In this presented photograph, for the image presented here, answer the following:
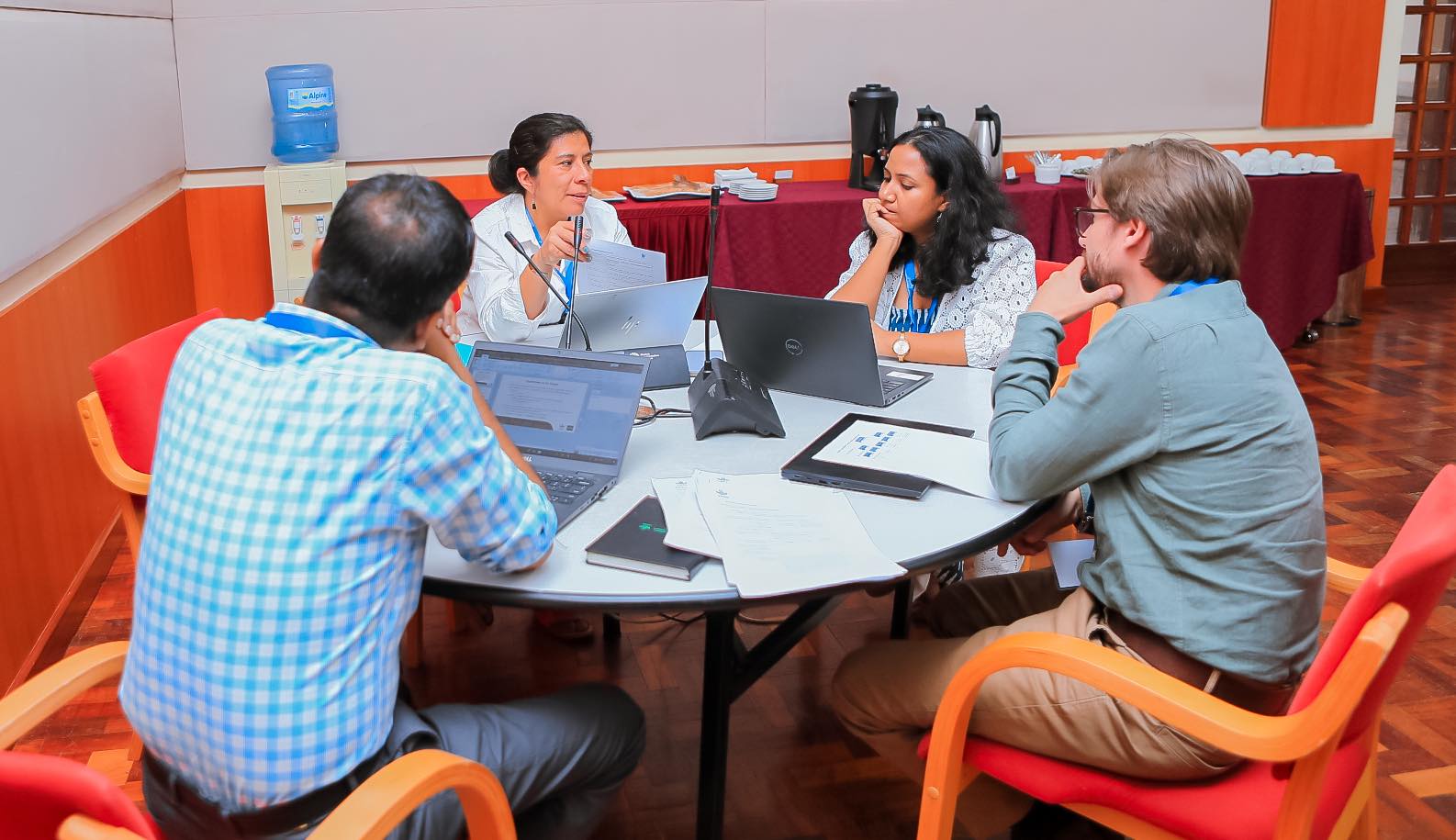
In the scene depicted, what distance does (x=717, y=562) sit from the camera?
162 centimetres

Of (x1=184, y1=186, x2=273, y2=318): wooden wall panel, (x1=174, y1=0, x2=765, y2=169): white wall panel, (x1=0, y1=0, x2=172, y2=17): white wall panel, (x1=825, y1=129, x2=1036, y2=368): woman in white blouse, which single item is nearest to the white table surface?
(x1=825, y1=129, x2=1036, y2=368): woman in white blouse

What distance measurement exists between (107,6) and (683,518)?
3207 mm

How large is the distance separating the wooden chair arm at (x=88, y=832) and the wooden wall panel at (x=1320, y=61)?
604cm

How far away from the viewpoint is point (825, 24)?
5.37m

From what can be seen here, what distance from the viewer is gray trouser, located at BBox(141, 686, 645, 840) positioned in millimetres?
1467

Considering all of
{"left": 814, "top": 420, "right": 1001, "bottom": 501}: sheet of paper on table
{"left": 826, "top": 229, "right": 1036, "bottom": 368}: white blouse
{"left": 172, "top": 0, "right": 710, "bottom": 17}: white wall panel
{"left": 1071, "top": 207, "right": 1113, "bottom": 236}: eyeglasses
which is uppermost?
{"left": 172, "top": 0, "right": 710, "bottom": 17}: white wall panel

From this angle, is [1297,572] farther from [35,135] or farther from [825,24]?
[825,24]

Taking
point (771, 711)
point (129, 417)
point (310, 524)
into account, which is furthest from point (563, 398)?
point (771, 711)

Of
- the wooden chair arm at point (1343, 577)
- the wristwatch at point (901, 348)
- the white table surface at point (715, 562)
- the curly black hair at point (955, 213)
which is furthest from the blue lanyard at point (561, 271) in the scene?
the wooden chair arm at point (1343, 577)

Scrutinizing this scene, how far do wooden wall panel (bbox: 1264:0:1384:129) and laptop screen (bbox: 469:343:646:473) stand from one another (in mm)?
5059

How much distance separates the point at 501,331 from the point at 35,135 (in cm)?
128

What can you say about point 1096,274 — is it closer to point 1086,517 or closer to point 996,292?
point 1086,517

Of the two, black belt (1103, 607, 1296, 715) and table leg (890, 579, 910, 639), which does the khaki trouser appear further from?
table leg (890, 579, 910, 639)

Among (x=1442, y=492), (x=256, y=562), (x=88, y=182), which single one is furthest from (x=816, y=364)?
(x=88, y=182)
